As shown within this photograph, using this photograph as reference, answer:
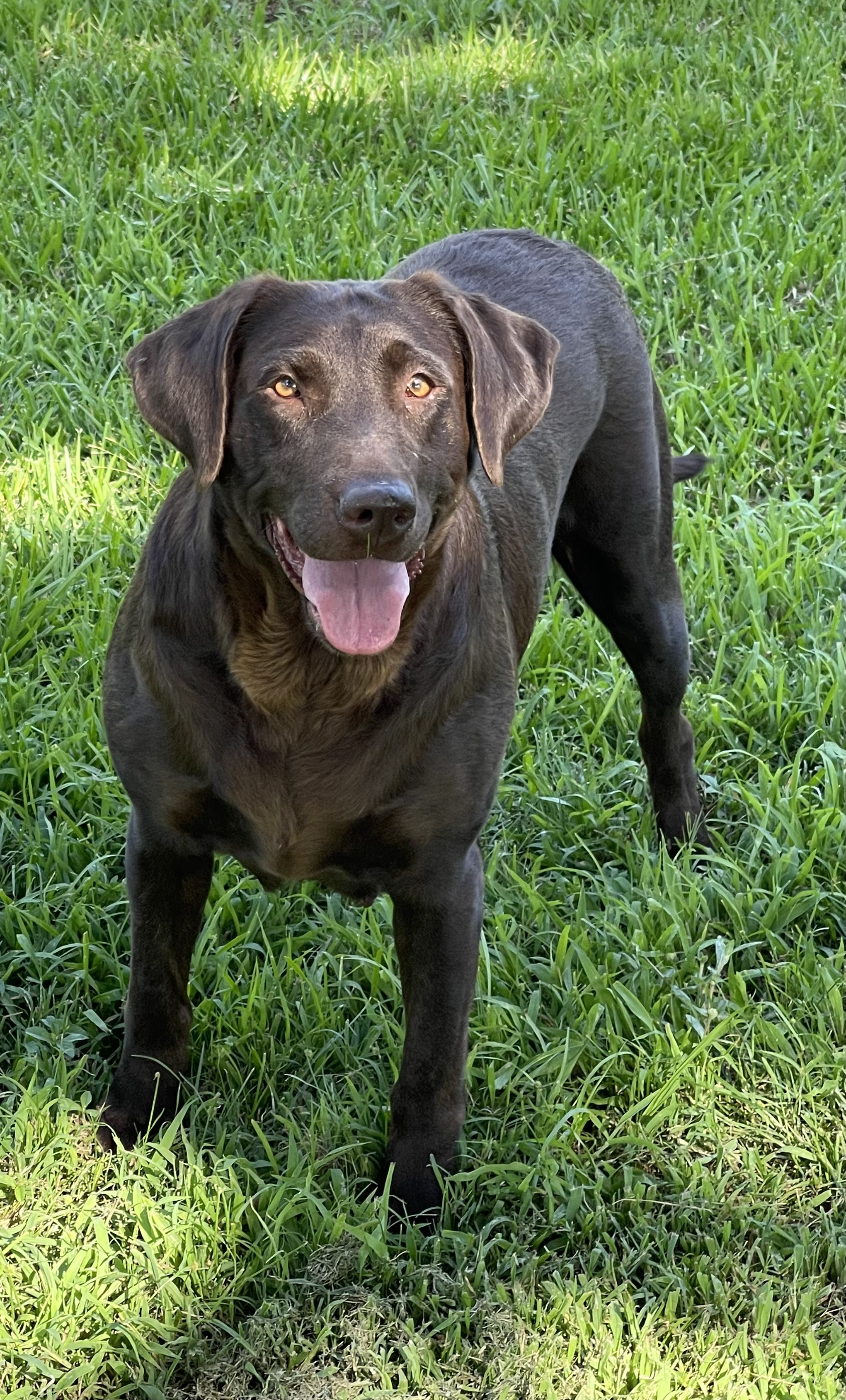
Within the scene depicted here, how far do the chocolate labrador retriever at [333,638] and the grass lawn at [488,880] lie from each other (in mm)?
224

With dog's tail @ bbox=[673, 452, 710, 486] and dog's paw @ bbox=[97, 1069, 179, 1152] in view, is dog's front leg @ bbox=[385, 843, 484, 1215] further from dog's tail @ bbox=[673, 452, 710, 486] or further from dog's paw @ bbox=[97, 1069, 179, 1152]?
dog's tail @ bbox=[673, 452, 710, 486]

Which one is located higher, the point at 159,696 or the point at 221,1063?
the point at 159,696

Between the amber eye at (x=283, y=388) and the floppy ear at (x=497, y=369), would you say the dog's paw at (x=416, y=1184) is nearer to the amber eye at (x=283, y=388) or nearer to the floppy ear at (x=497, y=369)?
the floppy ear at (x=497, y=369)

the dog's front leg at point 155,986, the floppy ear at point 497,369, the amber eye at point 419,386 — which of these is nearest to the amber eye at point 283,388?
the amber eye at point 419,386

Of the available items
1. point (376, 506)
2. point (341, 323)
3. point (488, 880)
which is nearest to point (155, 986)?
point (488, 880)

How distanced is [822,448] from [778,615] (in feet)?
2.93

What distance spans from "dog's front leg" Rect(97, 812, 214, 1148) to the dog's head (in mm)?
699

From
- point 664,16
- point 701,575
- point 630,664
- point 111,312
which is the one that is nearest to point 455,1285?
point 630,664

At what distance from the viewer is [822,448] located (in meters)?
5.17

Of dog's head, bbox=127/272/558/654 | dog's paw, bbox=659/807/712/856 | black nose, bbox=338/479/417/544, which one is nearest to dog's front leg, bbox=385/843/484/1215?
dog's head, bbox=127/272/558/654

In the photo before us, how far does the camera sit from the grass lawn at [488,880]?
8.99 feet

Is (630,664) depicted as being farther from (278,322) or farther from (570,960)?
(278,322)

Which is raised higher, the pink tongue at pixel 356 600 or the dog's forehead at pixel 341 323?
the dog's forehead at pixel 341 323

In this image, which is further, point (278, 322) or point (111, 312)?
point (111, 312)
